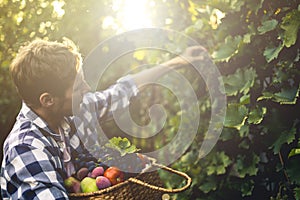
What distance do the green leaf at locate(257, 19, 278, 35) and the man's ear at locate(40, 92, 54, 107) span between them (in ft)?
3.24

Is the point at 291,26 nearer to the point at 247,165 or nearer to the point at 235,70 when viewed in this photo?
the point at 235,70

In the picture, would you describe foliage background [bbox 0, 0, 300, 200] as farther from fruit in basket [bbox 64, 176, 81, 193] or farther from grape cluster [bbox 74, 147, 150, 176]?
fruit in basket [bbox 64, 176, 81, 193]

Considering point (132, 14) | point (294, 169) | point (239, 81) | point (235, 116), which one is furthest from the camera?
point (132, 14)

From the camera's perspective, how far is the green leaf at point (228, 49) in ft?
8.95

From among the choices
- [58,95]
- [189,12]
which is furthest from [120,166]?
[189,12]

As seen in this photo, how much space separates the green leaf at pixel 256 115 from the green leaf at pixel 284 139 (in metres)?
0.14

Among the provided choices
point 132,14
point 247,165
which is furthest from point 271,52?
point 132,14

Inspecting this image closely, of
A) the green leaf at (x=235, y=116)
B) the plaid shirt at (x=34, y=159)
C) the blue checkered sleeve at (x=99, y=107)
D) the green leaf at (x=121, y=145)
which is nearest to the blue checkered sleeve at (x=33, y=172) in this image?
the plaid shirt at (x=34, y=159)

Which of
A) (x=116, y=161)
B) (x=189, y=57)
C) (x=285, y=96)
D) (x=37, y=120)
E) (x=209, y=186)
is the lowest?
(x=209, y=186)

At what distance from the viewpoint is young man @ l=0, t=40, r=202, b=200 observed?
6.92 ft

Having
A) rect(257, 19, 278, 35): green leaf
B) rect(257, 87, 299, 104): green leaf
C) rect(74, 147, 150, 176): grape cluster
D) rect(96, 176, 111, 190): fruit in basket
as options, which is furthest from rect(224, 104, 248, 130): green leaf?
rect(96, 176, 111, 190): fruit in basket

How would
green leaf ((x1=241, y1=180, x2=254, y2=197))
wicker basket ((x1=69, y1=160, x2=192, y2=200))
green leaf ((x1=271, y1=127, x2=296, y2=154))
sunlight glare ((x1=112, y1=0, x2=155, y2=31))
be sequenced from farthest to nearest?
sunlight glare ((x1=112, y1=0, x2=155, y2=31)) < green leaf ((x1=241, y1=180, x2=254, y2=197)) < green leaf ((x1=271, y1=127, x2=296, y2=154)) < wicker basket ((x1=69, y1=160, x2=192, y2=200))

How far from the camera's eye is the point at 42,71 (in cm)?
233

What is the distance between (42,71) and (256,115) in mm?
973
